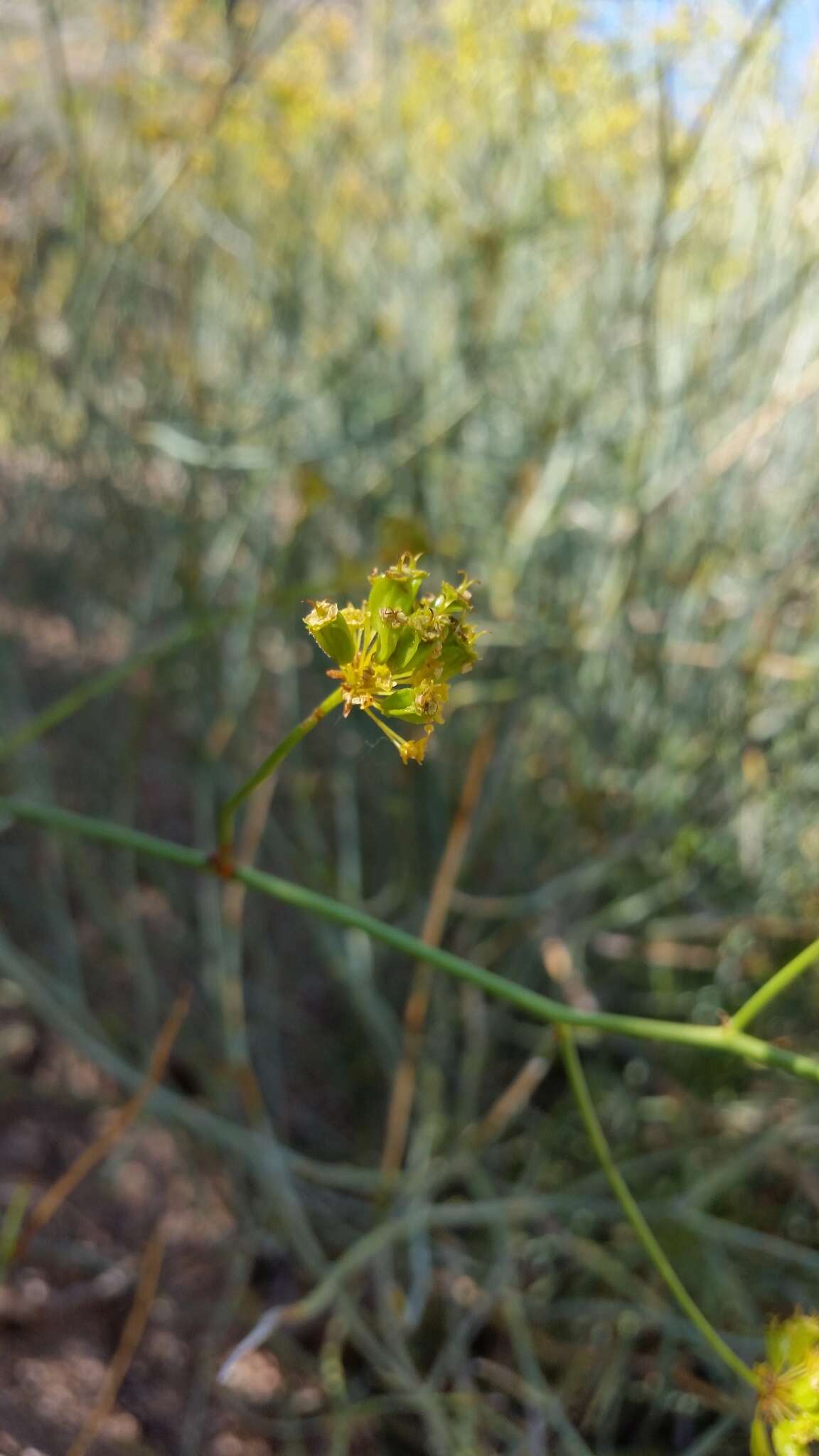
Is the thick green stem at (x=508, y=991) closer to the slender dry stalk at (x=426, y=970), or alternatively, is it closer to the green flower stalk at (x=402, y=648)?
the green flower stalk at (x=402, y=648)

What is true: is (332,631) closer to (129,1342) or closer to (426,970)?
(426,970)

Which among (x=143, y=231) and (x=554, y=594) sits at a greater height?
(x=143, y=231)

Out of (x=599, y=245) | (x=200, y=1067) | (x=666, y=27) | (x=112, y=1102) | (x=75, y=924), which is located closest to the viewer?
(x=666, y=27)

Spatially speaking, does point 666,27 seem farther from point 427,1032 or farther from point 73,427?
point 427,1032

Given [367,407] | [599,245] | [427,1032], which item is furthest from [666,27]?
[427,1032]

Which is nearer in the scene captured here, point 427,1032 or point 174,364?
point 427,1032

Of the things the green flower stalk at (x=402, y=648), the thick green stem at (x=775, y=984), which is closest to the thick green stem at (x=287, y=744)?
the green flower stalk at (x=402, y=648)

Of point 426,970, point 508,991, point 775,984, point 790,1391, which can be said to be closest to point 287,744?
point 508,991
